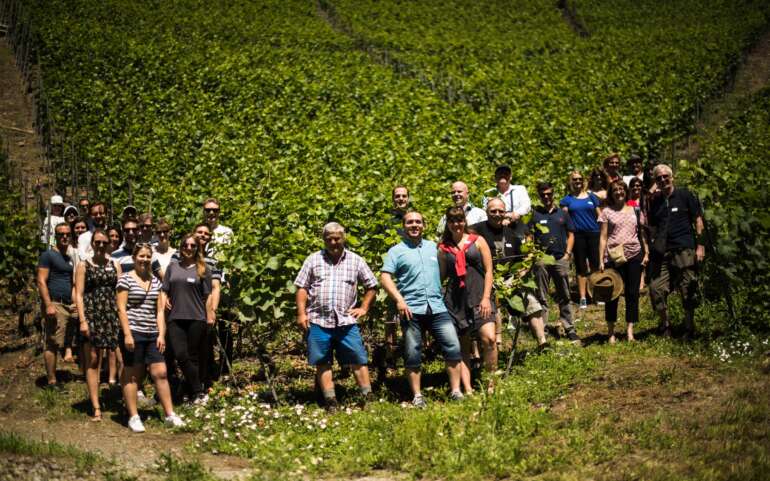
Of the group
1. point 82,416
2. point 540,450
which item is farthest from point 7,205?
point 540,450

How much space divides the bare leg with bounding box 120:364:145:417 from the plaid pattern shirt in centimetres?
155

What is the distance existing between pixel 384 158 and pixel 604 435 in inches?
312

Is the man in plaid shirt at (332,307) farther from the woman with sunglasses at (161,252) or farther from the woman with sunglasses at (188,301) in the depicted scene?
the woman with sunglasses at (161,252)

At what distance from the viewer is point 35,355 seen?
884 cm

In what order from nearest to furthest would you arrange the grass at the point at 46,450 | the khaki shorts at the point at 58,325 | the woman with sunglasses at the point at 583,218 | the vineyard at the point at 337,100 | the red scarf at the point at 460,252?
the grass at the point at 46,450 < the red scarf at the point at 460,252 < the khaki shorts at the point at 58,325 < the woman with sunglasses at the point at 583,218 < the vineyard at the point at 337,100

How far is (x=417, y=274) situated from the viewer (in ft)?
21.7

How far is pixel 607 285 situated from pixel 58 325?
18.1 feet

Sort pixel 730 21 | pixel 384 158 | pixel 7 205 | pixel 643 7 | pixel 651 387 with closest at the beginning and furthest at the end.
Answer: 1. pixel 651 387
2. pixel 7 205
3. pixel 384 158
4. pixel 730 21
5. pixel 643 7

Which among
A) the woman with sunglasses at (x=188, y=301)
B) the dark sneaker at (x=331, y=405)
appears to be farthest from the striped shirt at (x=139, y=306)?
the dark sneaker at (x=331, y=405)

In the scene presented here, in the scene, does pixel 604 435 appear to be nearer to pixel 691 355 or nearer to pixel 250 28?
pixel 691 355

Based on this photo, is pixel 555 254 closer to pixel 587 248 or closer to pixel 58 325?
pixel 587 248

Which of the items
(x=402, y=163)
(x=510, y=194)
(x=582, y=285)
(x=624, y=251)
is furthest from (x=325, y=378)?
(x=402, y=163)

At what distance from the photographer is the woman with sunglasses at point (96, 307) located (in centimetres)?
698

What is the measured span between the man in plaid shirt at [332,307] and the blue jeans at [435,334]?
40cm
